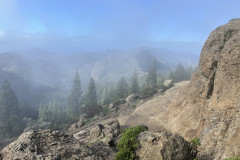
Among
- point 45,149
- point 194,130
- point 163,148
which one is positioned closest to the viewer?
point 45,149

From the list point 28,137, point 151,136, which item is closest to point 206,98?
point 151,136

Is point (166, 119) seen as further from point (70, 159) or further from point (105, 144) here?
point (70, 159)

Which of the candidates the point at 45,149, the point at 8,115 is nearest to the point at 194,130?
the point at 45,149

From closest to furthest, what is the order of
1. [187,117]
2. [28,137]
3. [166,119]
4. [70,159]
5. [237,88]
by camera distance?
[70,159] → [28,137] → [237,88] → [187,117] → [166,119]

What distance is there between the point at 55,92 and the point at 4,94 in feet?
319

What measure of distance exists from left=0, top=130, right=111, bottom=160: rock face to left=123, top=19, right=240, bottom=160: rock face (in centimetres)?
667

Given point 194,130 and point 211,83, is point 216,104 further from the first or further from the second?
point 194,130

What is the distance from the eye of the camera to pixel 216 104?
13531 mm

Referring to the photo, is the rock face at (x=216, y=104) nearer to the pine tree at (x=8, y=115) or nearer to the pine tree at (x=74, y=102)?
the pine tree at (x=8, y=115)

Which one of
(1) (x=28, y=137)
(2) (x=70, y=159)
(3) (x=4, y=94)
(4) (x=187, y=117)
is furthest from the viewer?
(3) (x=4, y=94)

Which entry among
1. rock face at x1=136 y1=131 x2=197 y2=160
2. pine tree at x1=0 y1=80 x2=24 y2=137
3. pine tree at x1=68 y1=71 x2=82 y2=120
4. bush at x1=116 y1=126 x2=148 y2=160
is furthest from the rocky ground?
pine tree at x1=68 y1=71 x2=82 y2=120

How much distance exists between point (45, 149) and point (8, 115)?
68.9 m

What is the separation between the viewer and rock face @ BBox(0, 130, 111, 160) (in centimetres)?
630

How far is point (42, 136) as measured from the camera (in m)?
7.42
